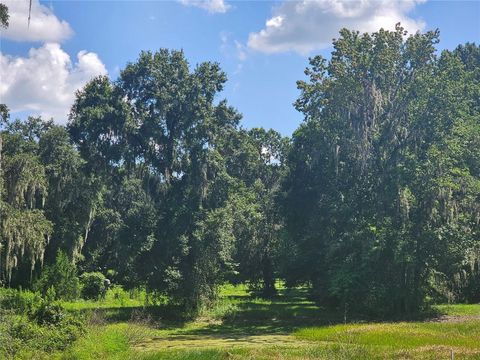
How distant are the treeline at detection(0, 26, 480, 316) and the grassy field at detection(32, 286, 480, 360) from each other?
2.38 metres

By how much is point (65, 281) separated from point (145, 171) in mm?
9287

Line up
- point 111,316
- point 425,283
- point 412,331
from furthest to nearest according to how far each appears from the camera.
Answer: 1. point 425,283
2. point 111,316
3. point 412,331

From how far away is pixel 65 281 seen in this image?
120ft

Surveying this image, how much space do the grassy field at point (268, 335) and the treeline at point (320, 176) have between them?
238cm

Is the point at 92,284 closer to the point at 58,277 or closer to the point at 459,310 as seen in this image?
the point at 58,277

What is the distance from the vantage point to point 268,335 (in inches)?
1115

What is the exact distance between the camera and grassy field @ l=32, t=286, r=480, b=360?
19.6 m

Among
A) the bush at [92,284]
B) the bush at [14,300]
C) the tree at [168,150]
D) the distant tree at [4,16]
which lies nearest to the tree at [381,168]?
the tree at [168,150]

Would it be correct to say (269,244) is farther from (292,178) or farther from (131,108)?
(131,108)

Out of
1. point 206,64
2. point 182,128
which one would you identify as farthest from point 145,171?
point 206,64

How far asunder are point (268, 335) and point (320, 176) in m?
15.9

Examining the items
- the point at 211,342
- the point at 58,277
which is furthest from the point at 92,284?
the point at 211,342

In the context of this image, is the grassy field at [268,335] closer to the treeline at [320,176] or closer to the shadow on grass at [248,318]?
the shadow on grass at [248,318]

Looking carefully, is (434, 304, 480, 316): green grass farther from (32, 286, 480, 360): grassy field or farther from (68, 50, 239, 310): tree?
(68, 50, 239, 310): tree
